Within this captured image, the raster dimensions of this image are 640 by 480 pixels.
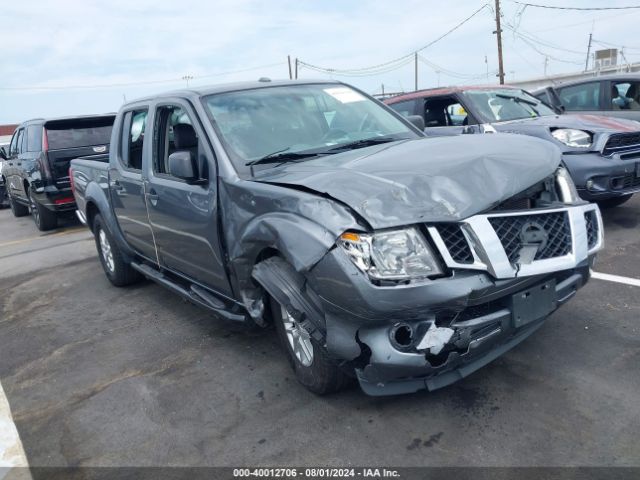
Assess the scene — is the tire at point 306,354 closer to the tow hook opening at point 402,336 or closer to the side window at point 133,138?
the tow hook opening at point 402,336

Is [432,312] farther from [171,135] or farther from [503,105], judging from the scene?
[503,105]

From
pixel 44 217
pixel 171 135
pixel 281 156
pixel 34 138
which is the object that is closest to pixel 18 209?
pixel 44 217

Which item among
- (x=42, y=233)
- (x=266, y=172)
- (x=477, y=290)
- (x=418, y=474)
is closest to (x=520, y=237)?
(x=477, y=290)

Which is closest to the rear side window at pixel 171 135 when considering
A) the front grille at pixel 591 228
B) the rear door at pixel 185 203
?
the rear door at pixel 185 203

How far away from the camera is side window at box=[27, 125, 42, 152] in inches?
369

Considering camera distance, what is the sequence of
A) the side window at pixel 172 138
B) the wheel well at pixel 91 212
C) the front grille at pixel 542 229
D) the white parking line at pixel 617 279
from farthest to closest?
1. the wheel well at pixel 91 212
2. the white parking line at pixel 617 279
3. the side window at pixel 172 138
4. the front grille at pixel 542 229

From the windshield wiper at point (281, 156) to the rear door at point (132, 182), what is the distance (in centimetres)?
133

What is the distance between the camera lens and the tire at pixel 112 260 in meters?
5.56

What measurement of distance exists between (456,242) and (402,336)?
0.50 metres

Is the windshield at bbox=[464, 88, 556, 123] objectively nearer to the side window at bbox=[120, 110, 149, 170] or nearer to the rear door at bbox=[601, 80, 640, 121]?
the rear door at bbox=[601, 80, 640, 121]

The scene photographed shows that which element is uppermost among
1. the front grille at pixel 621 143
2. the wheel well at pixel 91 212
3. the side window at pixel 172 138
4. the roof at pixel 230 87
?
the roof at pixel 230 87

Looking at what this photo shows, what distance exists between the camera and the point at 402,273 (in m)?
2.40

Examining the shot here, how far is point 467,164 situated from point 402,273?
762 millimetres

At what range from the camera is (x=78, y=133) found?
9.45 meters
